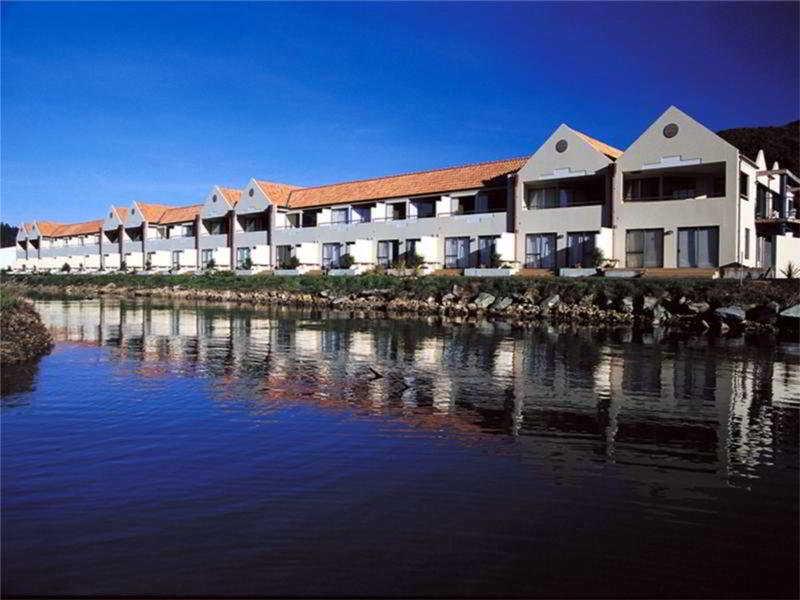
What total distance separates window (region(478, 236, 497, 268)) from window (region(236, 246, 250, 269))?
29.4 metres

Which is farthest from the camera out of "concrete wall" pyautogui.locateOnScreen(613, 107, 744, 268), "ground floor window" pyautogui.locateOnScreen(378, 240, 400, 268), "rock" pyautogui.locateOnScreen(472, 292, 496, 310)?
"ground floor window" pyautogui.locateOnScreen(378, 240, 400, 268)

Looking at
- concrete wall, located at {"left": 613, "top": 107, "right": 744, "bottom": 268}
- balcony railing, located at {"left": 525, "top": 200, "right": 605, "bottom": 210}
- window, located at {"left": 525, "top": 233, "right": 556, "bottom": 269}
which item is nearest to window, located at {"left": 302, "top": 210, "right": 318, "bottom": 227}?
balcony railing, located at {"left": 525, "top": 200, "right": 605, "bottom": 210}

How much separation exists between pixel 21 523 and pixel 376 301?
40.1 meters

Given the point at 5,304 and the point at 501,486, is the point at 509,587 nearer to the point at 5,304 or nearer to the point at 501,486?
the point at 501,486

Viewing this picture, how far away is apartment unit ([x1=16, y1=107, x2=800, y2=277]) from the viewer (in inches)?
1523

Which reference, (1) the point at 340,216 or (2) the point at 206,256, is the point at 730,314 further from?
(2) the point at 206,256

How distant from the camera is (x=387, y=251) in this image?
55.8m

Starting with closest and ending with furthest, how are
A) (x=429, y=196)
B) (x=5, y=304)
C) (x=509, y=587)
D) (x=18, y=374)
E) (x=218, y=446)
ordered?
(x=509, y=587) < (x=218, y=446) < (x=18, y=374) < (x=5, y=304) < (x=429, y=196)

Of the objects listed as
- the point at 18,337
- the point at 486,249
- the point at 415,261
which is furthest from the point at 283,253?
the point at 18,337

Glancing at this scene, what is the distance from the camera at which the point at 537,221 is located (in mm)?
45188

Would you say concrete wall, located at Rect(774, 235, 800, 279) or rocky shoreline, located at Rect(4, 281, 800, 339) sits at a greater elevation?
concrete wall, located at Rect(774, 235, 800, 279)

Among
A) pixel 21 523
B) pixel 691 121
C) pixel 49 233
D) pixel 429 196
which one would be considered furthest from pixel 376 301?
pixel 49 233

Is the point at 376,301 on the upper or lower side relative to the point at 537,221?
lower

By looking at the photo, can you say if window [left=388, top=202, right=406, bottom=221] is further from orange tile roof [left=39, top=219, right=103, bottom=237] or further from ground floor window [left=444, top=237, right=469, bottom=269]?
orange tile roof [left=39, top=219, right=103, bottom=237]
